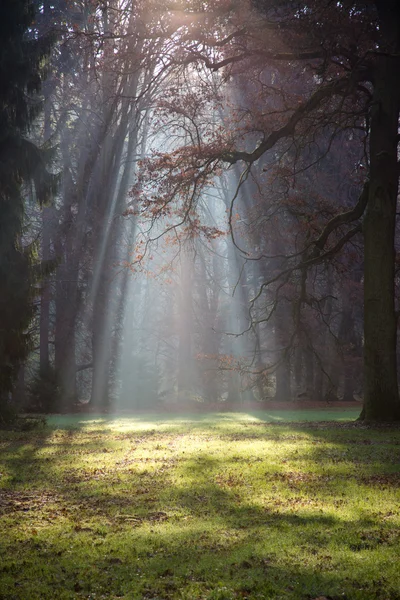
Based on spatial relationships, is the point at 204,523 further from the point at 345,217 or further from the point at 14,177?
the point at 14,177

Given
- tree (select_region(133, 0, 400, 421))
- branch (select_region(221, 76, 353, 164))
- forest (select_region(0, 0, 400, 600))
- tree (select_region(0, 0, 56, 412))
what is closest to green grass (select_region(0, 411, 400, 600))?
forest (select_region(0, 0, 400, 600))

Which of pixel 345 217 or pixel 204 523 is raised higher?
pixel 345 217

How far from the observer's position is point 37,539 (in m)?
5.60

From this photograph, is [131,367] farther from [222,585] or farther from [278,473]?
[222,585]

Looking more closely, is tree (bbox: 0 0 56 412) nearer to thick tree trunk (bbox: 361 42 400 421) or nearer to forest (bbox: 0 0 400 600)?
forest (bbox: 0 0 400 600)

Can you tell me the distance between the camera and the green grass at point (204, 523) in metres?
4.51

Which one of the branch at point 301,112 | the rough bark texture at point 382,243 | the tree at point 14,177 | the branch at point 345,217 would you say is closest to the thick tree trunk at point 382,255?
the rough bark texture at point 382,243

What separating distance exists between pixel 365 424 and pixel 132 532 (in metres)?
8.87

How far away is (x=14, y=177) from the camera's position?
15.9 meters

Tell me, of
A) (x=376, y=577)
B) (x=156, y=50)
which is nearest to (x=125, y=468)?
(x=376, y=577)

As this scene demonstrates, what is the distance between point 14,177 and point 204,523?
1185 centimetres

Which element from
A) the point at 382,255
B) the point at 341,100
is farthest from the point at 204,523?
the point at 341,100

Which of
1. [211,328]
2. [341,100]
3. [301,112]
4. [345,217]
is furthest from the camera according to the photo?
[211,328]

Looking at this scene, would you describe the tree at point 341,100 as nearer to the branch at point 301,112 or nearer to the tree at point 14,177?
the branch at point 301,112
